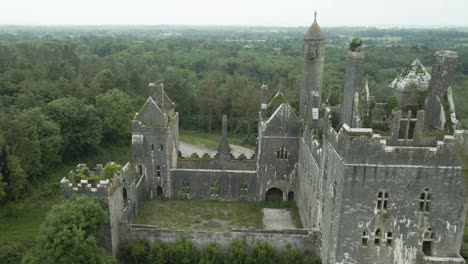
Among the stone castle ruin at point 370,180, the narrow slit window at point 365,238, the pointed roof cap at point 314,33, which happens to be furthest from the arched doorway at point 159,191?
the narrow slit window at point 365,238

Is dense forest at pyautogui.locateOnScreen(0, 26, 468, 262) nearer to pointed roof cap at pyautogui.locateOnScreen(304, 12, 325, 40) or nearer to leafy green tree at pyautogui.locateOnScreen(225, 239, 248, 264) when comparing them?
pointed roof cap at pyautogui.locateOnScreen(304, 12, 325, 40)

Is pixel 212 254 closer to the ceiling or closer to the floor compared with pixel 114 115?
closer to the floor

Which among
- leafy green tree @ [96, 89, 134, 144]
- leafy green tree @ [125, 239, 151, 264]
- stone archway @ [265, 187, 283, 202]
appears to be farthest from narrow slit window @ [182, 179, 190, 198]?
leafy green tree @ [96, 89, 134, 144]

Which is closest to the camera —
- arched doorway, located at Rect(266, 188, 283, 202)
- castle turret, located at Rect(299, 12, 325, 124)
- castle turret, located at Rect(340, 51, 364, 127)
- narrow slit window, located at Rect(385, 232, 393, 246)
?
narrow slit window, located at Rect(385, 232, 393, 246)

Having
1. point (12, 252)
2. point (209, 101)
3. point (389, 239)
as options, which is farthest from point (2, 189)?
point (209, 101)

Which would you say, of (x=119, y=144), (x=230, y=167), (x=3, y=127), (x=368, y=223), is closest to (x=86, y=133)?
(x=119, y=144)

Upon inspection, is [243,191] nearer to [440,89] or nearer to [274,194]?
[274,194]

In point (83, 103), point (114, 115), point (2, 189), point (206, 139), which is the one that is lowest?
point (206, 139)

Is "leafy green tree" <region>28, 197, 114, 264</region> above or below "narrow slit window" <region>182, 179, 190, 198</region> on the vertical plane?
above
